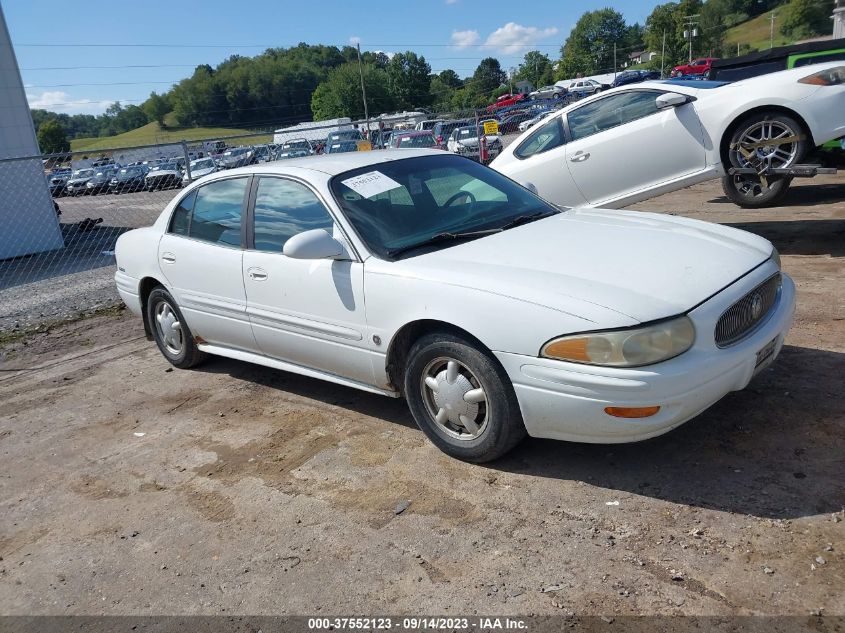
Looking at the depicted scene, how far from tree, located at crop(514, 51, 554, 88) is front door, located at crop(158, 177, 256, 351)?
456 ft

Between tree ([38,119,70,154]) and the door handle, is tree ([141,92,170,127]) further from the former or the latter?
the door handle

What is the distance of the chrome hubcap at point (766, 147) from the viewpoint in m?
6.86

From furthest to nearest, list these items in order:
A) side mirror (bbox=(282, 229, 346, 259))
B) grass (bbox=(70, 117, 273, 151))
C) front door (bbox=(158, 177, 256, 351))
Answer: grass (bbox=(70, 117, 273, 151)) → front door (bbox=(158, 177, 256, 351)) → side mirror (bbox=(282, 229, 346, 259))

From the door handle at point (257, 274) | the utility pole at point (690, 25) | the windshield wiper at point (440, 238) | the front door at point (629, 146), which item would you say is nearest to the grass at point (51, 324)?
the door handle at point (257, 274)

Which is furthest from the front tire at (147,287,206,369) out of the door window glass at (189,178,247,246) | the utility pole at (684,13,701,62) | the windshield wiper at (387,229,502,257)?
the utility pole at (684,13,701,62)

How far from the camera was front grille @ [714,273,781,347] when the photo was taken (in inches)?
127

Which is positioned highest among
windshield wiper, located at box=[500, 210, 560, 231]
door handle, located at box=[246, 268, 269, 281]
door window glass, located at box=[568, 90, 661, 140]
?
door window glass, located at box=[568, 90, 661, 140]

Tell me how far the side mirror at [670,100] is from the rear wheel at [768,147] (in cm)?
60

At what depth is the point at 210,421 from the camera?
467cm

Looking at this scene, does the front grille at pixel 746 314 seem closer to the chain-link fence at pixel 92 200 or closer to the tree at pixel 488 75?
the chain-link fence at pixel 92 200

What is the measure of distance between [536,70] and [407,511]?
491 ft

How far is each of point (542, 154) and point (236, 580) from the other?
6.15 meters

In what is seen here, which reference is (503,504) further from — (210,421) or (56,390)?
(56,390)

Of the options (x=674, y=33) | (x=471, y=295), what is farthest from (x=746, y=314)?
(x=674, y=33)
